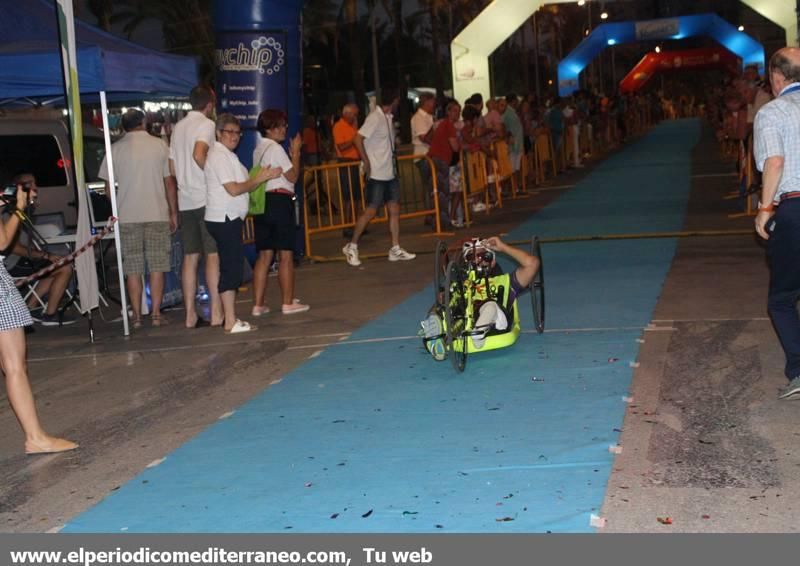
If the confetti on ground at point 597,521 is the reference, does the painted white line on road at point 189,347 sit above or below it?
above

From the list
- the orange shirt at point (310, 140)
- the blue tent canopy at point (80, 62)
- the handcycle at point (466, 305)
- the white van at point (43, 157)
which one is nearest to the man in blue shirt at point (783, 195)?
the handcycle at point (466, 305)

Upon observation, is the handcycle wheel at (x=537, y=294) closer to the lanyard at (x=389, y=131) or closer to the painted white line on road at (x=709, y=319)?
the painted white line on road at (x=709, y=319)

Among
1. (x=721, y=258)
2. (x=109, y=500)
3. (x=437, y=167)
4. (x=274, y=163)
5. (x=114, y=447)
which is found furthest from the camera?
(x=437, y=167)

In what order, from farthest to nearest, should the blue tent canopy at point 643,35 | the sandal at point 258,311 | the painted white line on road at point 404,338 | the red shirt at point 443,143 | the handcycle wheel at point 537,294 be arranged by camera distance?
1. the blue tent canopy at point 643,35
2. the red shirt at point 443,143
3. the sandal at point 258,311
4. the painted white line on road at point 404,338
5. the handcycle wheel at point 537,294

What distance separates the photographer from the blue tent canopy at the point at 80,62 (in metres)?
10.7

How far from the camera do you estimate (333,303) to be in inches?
465

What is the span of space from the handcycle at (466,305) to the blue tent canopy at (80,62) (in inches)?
162

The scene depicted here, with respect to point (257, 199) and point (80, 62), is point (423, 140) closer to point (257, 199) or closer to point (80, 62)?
point (257, 199)

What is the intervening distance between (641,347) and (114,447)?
12.7ft

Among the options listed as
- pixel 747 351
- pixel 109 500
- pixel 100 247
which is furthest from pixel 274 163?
pixel 109 500

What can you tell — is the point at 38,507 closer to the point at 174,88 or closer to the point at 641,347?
the point at 641,347

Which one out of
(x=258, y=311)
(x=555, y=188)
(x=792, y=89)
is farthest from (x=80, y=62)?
(x=555, y=188)

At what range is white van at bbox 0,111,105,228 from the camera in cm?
1612

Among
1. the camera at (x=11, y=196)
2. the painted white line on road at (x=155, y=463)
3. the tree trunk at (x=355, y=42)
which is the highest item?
the tree trunk at (x=355, y=42)
